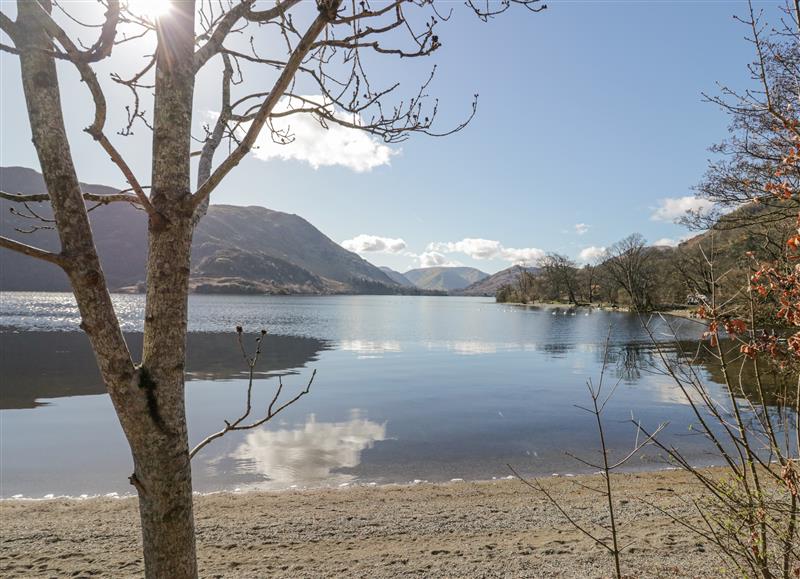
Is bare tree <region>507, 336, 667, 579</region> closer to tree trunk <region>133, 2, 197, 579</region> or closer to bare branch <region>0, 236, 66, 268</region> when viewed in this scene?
tree trunk <region>133, 2, 197, 579</region>

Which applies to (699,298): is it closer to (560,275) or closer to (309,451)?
(309,451)

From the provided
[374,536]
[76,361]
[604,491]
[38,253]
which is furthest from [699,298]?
[76,361]

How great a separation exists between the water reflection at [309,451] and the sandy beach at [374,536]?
1725 mm

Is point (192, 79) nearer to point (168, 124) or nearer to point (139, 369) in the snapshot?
point (168, 124)

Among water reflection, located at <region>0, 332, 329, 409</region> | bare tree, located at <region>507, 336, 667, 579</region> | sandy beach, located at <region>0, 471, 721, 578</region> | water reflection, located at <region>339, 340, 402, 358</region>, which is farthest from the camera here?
water reflection, located at <region>339, 340, 402, 358</region>

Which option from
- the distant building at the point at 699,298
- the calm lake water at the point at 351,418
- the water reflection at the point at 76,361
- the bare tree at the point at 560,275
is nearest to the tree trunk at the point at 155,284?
the calm lake water at the point at 351,418

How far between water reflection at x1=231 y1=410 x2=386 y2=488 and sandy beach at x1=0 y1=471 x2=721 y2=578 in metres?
1.72

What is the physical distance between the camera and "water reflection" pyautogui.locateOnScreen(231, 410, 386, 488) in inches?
527

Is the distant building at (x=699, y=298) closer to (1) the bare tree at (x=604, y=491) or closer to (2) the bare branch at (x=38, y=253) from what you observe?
(1) the bare tree at (x=604, y=491)

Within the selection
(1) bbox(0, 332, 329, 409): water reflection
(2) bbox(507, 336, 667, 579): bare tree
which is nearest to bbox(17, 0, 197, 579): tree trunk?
(2) bbox(507, 336, 667, 579): bare tree

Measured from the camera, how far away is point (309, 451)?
612 inches

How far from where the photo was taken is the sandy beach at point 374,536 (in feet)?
23.7

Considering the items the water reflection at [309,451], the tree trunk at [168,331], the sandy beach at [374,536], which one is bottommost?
the water reflection at [309,451]

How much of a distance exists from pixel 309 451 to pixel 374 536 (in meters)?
7.33
